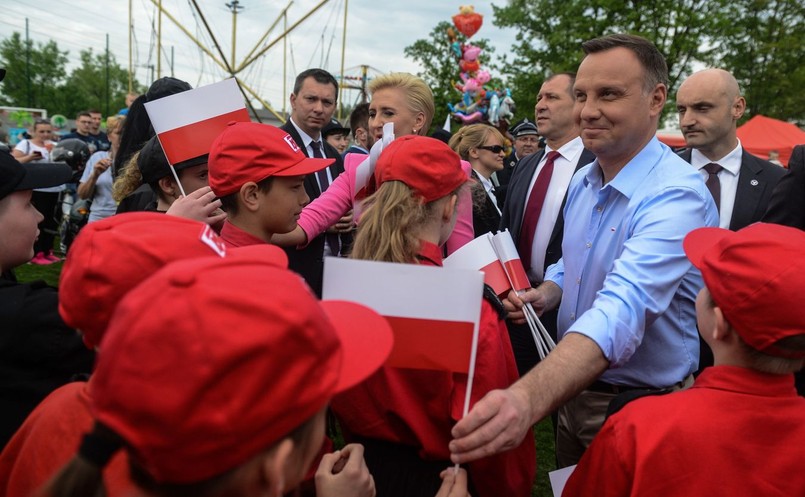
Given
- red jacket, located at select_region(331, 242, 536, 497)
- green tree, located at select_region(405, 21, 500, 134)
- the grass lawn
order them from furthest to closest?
green tree, located at select_region(405, 21, 500, 134) → the grass lawn → red jacket, located at select_region(331, 242, 536, 497)

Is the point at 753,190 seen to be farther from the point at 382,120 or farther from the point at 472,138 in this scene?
the point at 382,120

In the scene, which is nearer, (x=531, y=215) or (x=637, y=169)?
(x=637, y=169)

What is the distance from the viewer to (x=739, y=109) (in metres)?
5.20

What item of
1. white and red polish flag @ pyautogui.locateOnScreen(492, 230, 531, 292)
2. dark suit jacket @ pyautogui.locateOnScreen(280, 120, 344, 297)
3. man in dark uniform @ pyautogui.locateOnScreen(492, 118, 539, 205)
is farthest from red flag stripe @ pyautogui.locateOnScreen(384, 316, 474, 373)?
man in dark uniform @ pyautogui.locateOnScreen(492, 118, 539, 205)

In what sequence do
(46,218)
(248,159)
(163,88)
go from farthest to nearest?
(46,218) → (163,88) → (248,159)

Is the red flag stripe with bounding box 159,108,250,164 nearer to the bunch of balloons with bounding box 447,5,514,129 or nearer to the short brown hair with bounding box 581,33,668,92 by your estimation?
the short brown hair with bounding box 581,33,668,92

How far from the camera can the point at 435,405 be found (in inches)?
78.7

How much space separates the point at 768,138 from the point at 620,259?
20.1 metres

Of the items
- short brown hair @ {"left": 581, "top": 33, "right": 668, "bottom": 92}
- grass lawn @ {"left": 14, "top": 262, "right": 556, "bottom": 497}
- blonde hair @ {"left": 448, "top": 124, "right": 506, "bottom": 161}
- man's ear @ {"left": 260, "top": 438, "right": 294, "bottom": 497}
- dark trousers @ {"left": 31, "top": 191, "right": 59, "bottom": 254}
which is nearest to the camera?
man's ear @ {"left": 260, "top": 438, "right": 294, "bottom": 497}

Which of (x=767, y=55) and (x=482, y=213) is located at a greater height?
(x=767, y=55)

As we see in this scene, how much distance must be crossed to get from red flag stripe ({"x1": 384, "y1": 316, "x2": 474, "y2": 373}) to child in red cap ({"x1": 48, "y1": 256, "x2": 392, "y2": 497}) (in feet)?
1.84

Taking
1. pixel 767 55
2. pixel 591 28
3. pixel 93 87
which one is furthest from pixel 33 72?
pixel 767 55

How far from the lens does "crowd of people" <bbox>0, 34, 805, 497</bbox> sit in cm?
101

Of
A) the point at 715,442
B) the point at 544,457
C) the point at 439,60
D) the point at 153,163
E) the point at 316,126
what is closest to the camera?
the point at 715,442
